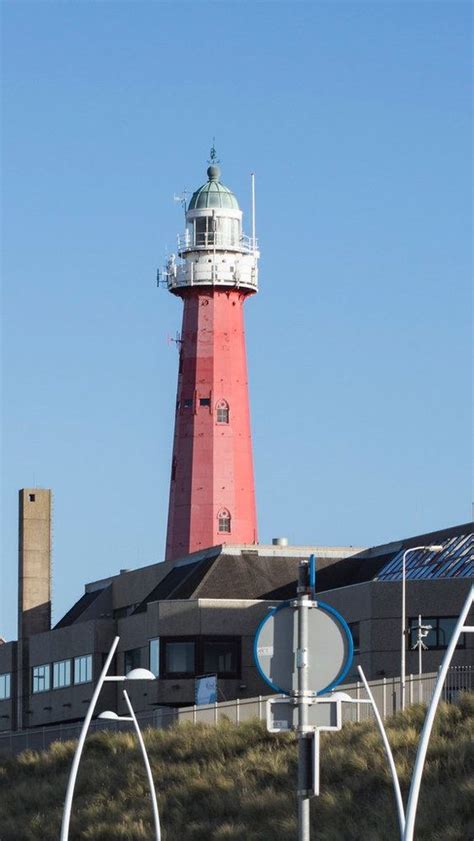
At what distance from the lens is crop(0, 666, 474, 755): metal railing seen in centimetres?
5303

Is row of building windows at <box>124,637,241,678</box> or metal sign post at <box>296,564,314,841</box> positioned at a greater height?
row of building windows at <box>124,637,241,678</box>

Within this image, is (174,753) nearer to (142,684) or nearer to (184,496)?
(142,684)

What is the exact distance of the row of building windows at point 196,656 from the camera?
7206 cm

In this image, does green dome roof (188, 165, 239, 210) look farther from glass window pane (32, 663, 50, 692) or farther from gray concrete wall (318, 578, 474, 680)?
gray concrete wall (318, 578, 474, 680)

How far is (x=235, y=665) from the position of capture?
72000 millimetres

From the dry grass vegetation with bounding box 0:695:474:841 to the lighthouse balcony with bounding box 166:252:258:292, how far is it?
3347 cm

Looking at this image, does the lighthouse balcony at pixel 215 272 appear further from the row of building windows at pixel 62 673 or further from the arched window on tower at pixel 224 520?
the row of building windows at pixel 62 673

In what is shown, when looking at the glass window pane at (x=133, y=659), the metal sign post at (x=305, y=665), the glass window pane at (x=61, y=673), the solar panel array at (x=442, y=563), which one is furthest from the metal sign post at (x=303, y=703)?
the glass window pane at (x=61, y=673)

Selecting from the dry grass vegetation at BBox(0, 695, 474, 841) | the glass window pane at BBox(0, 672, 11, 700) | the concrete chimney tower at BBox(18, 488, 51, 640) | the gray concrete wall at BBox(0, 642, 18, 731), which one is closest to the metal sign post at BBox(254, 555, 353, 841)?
the dry grass vegetation at BBox(0, 695, 474, 841)

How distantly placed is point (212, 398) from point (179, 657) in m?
18.1

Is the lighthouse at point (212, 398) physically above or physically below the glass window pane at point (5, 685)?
above

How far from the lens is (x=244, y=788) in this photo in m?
48.4

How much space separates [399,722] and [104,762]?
12047 mm

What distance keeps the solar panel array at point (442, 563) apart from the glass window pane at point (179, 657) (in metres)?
7.71
